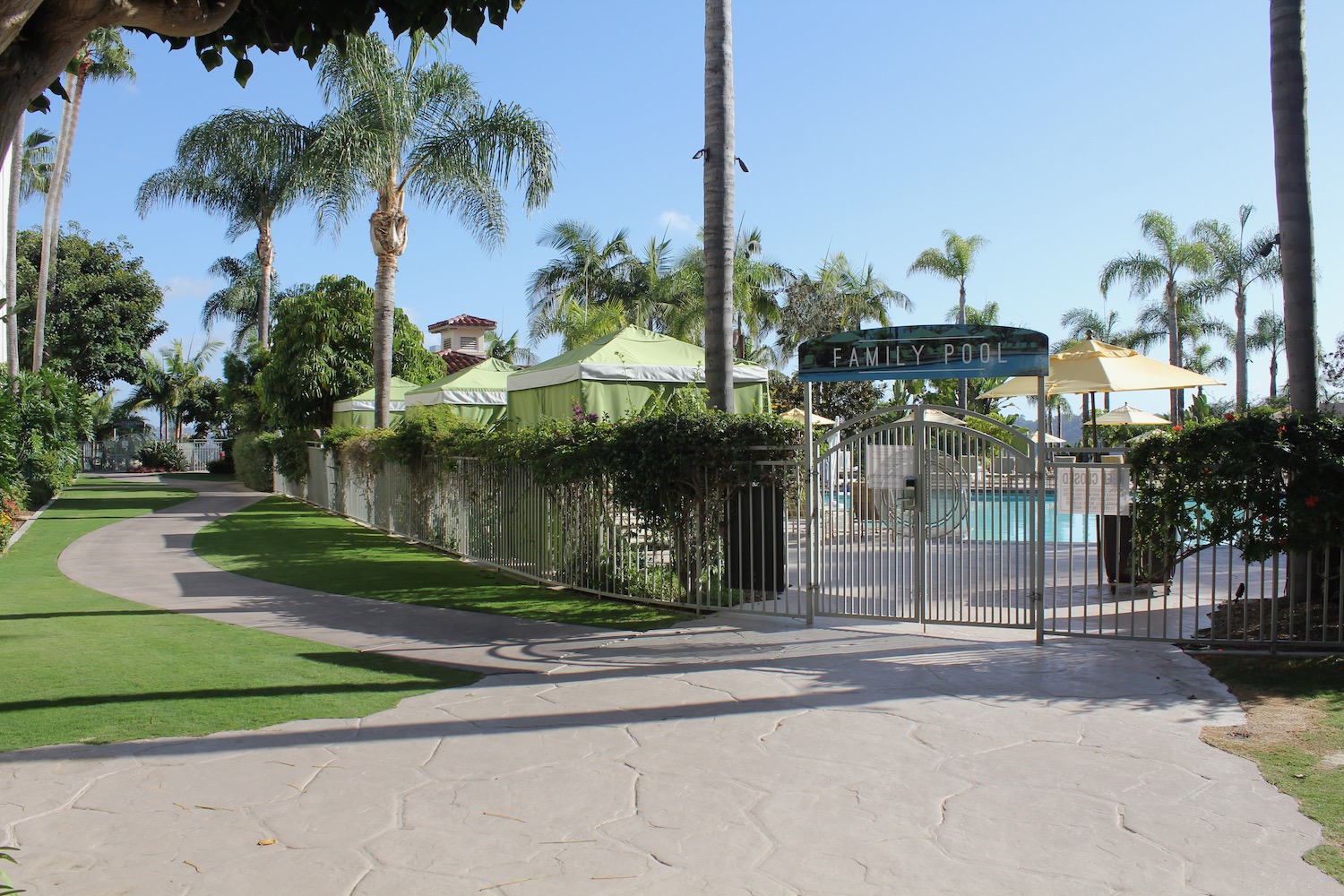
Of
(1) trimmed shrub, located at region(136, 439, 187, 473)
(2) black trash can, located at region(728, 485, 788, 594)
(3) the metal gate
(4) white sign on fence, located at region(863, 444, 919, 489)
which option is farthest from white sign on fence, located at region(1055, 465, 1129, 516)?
(1) trimmed shrub, located at region(136, 439, 187, 473)

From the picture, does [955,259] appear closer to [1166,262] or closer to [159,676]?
[1166,262]

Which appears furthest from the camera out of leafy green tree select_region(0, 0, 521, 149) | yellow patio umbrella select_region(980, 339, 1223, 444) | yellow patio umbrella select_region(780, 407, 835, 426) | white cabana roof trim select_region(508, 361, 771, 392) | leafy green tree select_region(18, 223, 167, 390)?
leafy green tree select_region(18, 223, 167, 390)

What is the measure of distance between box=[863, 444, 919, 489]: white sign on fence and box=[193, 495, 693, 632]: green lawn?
2437mm

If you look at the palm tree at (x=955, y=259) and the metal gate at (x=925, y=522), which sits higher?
the palm tree at (x=955, y=259)

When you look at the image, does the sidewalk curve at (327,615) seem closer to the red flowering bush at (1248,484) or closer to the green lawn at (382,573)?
the green lawn at (382,573)

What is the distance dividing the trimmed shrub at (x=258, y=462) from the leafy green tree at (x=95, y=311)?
1558 centimetres

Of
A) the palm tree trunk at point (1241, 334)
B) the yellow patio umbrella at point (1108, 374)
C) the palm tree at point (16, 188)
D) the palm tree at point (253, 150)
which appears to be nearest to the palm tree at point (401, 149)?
the palm tree at point (253, 150)

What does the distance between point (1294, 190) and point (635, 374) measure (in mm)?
9926

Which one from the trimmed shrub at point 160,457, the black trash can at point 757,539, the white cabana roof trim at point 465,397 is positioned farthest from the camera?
the trimmed shrub at point 160,457

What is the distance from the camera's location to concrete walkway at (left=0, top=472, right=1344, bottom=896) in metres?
3.88

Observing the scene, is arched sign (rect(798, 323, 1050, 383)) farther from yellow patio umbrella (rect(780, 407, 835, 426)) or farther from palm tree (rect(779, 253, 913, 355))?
palm tree (rect(779, 253, 913, 355))

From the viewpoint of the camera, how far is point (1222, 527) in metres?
7.64

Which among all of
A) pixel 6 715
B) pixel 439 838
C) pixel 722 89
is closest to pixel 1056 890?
pixel 439 838

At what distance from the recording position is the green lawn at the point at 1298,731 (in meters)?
4.46
